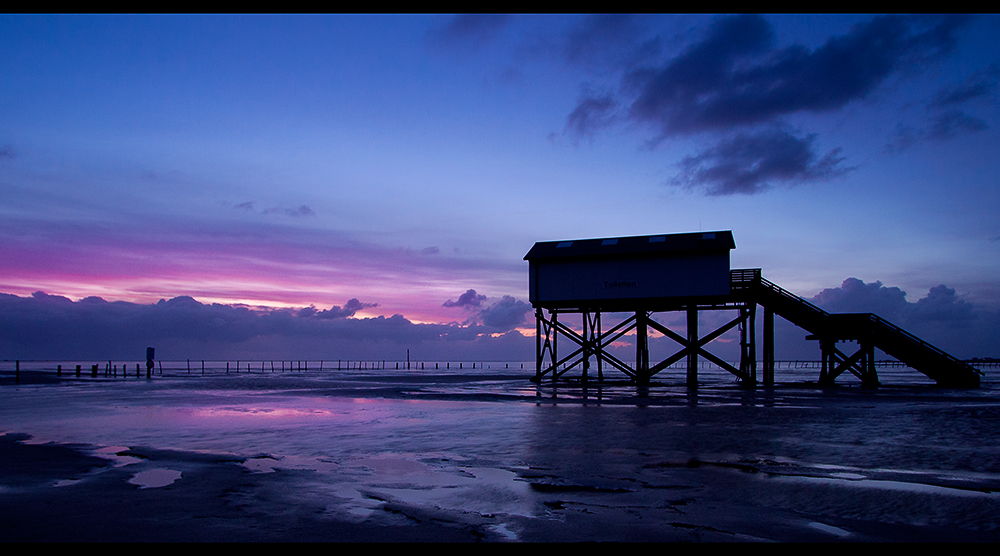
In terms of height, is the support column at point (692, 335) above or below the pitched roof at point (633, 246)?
below

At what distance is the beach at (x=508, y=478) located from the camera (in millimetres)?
6547

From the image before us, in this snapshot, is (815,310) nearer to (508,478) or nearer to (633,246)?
(633,246)

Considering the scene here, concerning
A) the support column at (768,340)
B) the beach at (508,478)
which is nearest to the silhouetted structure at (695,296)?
the support column at (768,340)

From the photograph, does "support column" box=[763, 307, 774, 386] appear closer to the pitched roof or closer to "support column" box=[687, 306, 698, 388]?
"support column" box=[687, 306, 698, 388]

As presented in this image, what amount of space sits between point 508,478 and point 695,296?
26858 mm

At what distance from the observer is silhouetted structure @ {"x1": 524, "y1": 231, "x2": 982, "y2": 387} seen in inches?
1341

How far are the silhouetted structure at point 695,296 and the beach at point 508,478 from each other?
625 inches

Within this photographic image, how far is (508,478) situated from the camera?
9.55m

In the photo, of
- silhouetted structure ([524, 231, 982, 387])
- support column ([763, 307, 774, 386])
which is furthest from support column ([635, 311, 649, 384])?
support column ([763, 307, 774, 386])

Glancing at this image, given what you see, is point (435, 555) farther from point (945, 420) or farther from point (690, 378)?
point (690, 378)

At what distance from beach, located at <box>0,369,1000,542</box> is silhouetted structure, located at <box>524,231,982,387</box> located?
15.9 m

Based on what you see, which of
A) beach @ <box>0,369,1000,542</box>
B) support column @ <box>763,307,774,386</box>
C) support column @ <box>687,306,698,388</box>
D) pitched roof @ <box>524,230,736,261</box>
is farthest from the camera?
support column @ <box>763,307,774,386</box>

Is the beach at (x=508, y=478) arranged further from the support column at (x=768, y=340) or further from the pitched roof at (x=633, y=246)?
the support column at (x=768, y=340)

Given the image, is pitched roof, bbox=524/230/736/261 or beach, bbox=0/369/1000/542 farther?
pitched roof, bbox=524/230/736/261
